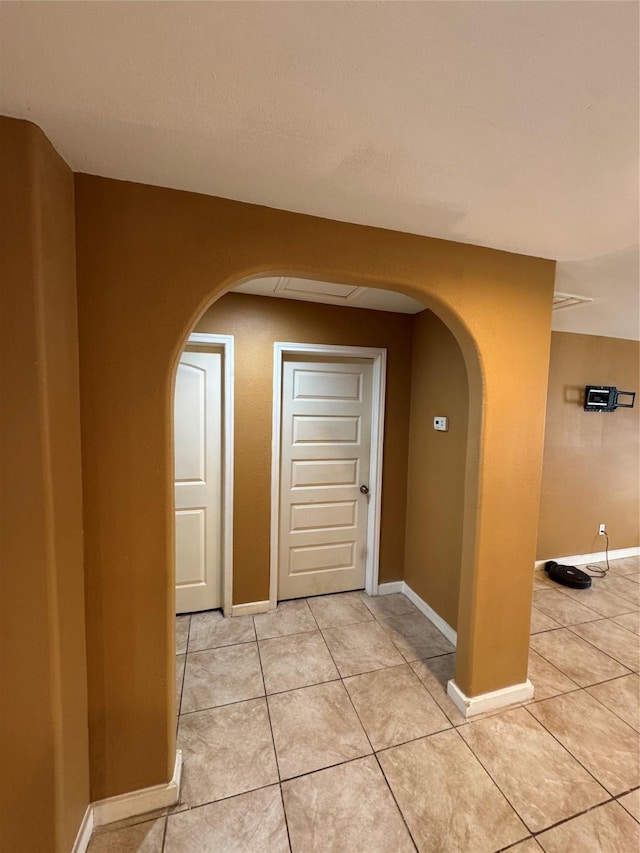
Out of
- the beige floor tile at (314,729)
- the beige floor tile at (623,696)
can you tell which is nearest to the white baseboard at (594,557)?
the beige floor tile at (623,696)

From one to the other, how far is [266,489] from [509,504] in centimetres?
Answer: 157

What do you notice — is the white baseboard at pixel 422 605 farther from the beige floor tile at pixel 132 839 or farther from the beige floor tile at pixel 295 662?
the beige floor tile at pixel 132 839

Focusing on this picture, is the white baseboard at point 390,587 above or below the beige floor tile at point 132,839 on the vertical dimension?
above

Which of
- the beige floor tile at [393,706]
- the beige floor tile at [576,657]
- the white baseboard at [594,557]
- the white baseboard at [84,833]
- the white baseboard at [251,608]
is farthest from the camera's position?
the white baseboard at [594,557]

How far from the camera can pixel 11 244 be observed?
2.97 feet

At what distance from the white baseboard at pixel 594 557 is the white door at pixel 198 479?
3079 millimetres

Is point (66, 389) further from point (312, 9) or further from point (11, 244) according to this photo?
point (312, 9)

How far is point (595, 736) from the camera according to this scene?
166 centimetres

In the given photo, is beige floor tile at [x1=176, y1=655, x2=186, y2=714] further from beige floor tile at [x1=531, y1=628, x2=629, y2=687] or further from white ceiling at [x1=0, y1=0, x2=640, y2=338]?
white ceiling at [x1=0, y1=0, x2=640, y2=338]

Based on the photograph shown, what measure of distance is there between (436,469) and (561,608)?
5.27 ft

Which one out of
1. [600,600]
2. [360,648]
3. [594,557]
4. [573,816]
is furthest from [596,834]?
[594,557]

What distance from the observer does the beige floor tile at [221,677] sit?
182 centimetres

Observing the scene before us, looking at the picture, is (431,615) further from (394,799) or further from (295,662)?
(394,799)

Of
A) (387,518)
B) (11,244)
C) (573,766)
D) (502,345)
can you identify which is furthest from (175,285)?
(573,766)
